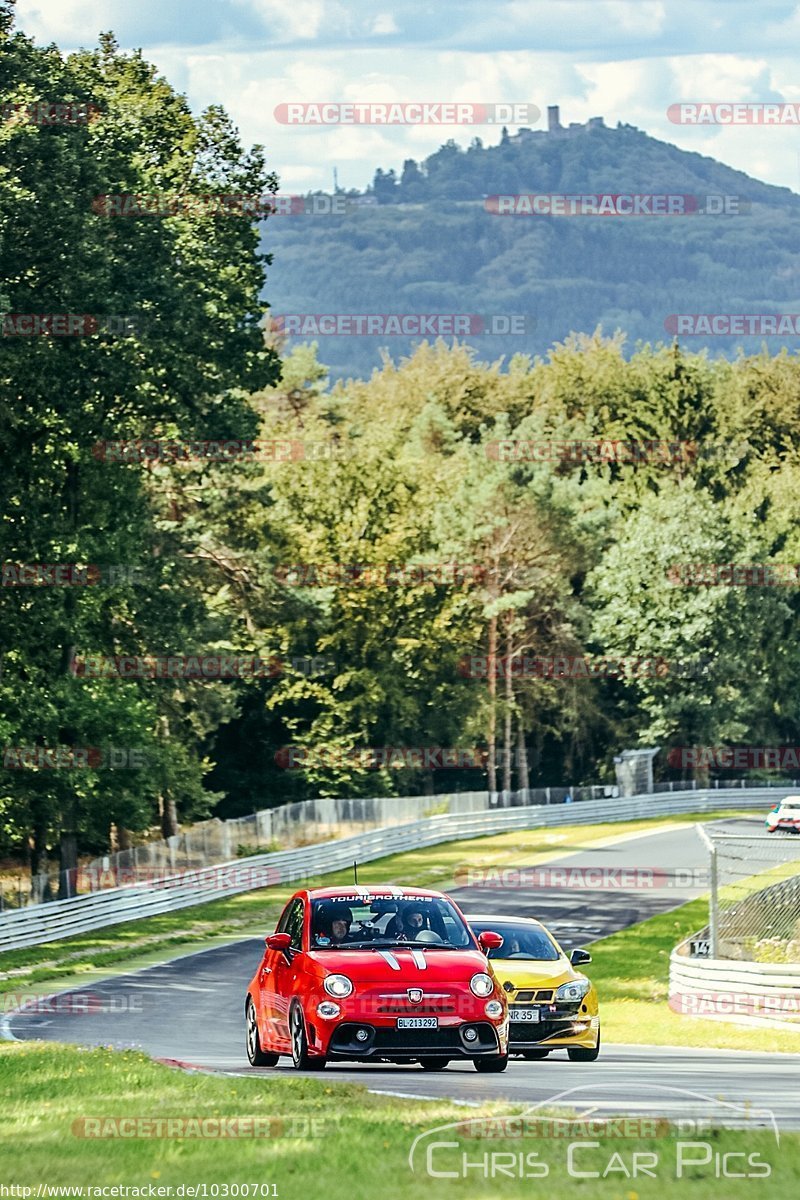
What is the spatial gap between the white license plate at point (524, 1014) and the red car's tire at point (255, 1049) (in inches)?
112

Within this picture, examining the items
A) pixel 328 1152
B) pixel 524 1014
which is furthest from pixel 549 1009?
pixel 328 1152

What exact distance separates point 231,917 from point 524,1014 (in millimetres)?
26898

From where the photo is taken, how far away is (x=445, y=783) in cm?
8738

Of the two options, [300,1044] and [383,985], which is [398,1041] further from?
[300,1044]

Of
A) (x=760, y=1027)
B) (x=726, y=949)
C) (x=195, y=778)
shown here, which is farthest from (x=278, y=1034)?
(x=195, y=778)

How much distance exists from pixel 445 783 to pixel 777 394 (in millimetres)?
31462

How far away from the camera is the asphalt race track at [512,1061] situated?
48.5 ft

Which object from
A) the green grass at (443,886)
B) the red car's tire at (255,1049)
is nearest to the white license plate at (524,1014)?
the red car's tire at (255,1049)

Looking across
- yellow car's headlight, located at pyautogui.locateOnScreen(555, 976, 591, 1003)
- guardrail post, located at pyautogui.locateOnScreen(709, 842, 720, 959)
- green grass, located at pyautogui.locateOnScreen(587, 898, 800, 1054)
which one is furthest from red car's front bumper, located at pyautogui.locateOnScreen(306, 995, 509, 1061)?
guardrail post, located at pyautogui.locateOnScreen(709, 842, 720, 959)

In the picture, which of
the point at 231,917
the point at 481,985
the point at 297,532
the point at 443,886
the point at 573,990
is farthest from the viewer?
the point at 297,532

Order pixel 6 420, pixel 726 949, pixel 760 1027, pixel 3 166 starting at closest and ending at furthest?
pixel 760 1027, pixel 726 949, pixel 3 166, pixel 6 420

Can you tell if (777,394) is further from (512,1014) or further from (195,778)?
(512,1014)

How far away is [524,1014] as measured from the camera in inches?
763

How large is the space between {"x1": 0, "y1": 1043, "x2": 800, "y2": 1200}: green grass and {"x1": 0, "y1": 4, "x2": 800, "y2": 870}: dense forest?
23.2m
